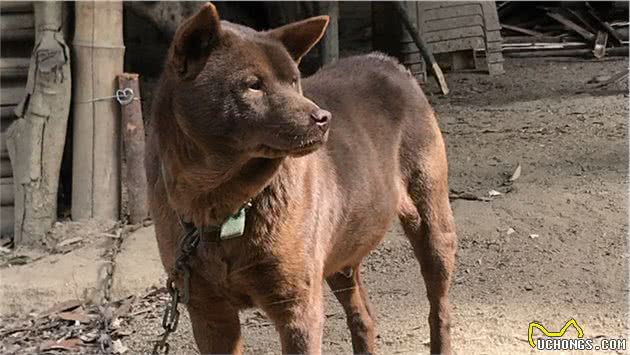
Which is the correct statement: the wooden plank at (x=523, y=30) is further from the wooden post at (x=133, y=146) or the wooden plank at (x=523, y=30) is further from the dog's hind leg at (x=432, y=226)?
the dog's hind leg at (x=432, y=226)

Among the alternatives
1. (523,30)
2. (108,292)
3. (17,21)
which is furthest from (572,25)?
(108,292)

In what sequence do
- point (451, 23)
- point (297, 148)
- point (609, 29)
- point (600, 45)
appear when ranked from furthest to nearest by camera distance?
1. point (609, 29)
2. point (600, 45)
3. point (451, 23)
4. point (297, 148)

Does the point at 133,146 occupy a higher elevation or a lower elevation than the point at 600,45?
lower

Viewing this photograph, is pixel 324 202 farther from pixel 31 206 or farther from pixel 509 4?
pixel 509 4

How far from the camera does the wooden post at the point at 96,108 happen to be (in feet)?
21.6

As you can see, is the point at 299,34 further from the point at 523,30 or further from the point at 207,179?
A: the point at 523,30

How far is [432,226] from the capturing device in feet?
15.4

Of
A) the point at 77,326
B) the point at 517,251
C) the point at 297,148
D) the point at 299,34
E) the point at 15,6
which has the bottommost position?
the point at 77,326

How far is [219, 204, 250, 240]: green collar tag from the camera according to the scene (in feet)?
11.1

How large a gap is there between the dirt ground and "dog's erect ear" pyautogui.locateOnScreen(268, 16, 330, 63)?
2.15 meters

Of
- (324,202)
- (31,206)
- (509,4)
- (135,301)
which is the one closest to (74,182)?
(31,206)

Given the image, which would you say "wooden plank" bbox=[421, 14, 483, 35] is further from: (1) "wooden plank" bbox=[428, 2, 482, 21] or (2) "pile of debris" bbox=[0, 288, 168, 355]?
(2) "pile of debris" bbox=[0, 288, 168, 355]

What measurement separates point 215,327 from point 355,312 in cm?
121

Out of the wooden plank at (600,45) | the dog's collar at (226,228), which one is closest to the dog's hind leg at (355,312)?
the dog's collar at (226,228)
